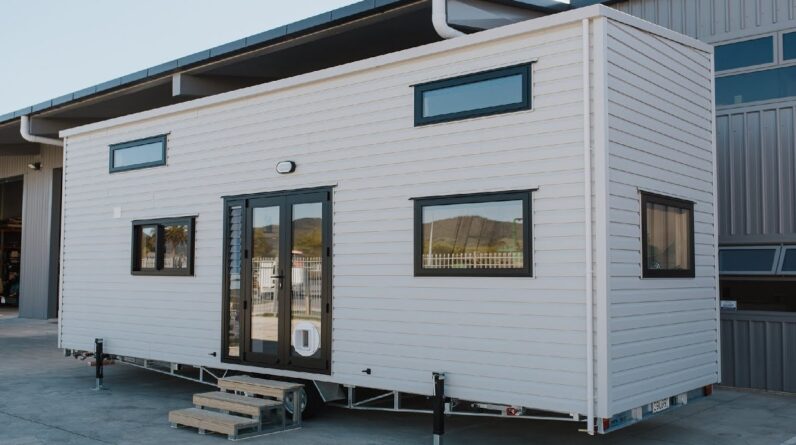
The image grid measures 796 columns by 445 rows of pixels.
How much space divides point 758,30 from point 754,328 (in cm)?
347

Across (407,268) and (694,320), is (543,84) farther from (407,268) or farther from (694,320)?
(694,320)

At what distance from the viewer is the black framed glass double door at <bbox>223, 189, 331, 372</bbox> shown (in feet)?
24.7

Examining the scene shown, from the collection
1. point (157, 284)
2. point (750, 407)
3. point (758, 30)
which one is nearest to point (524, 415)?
point (750, 407)

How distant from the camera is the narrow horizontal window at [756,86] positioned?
898 centimetres

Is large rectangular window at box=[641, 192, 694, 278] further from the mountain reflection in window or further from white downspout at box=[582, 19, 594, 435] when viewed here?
the mountain reflection in window

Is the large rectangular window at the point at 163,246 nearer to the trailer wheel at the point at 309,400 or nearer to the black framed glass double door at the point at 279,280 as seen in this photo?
the black framed glass double door at the point at 279,280

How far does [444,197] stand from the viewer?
6.62 meters

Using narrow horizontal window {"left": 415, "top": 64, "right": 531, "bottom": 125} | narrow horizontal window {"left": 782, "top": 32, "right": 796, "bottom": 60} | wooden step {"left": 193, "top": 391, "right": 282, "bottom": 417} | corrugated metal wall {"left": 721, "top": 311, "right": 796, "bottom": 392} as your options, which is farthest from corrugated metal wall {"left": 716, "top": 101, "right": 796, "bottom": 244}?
wooden step {"left": 193, "top": 391, "right": 282, "bottom": 417}

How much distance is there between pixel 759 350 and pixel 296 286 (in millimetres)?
5380

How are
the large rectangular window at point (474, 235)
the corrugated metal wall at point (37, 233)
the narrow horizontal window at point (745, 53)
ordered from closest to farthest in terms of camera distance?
the large rectangular window at point (474, 235) < the narrow horizontal window at point (745, 53) < the corrugated metal wall at point (37, 233)

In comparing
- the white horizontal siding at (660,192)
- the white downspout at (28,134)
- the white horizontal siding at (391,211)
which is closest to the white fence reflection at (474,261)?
the white horizontal siding at (391,211)

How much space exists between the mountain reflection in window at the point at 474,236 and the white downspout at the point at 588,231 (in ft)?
1.93

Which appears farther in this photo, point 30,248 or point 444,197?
point 30,248

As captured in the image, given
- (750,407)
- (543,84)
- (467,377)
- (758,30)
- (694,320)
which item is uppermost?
(758,30)
